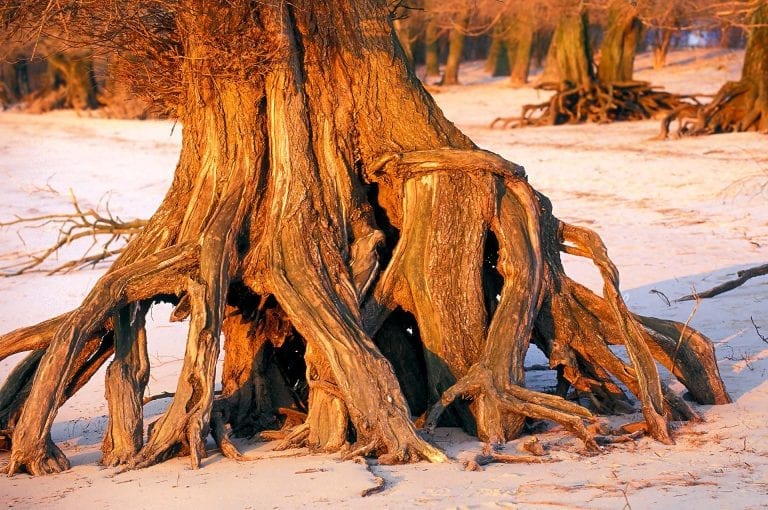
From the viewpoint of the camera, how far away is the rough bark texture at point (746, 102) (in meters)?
19.8

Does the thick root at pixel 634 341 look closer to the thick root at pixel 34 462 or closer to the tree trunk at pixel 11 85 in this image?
the thick root at pixel 34 462

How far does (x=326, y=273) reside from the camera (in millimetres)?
5957

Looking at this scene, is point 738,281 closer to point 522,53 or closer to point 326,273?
point 326,273

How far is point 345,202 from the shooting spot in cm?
630

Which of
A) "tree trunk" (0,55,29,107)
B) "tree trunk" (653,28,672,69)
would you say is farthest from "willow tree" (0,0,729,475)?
"tree trunk" (653,28,672,69)

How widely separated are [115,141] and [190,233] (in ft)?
71.3

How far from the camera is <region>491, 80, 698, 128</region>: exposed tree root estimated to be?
25734 millimetres

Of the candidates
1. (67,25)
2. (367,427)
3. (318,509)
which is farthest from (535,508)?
(67,25)

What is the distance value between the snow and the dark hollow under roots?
19 centimetres

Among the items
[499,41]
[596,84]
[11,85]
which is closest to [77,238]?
[596,84]

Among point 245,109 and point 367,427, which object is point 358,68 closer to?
point 245,109

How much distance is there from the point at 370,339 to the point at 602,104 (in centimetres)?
2101

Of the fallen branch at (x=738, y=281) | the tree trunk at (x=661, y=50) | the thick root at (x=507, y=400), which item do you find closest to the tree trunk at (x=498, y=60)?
the tree trunk at (x=661, y=50)

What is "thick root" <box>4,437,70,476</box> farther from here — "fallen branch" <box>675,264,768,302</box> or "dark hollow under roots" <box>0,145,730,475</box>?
"fallen branch" <box>675,264,768,302</box>
